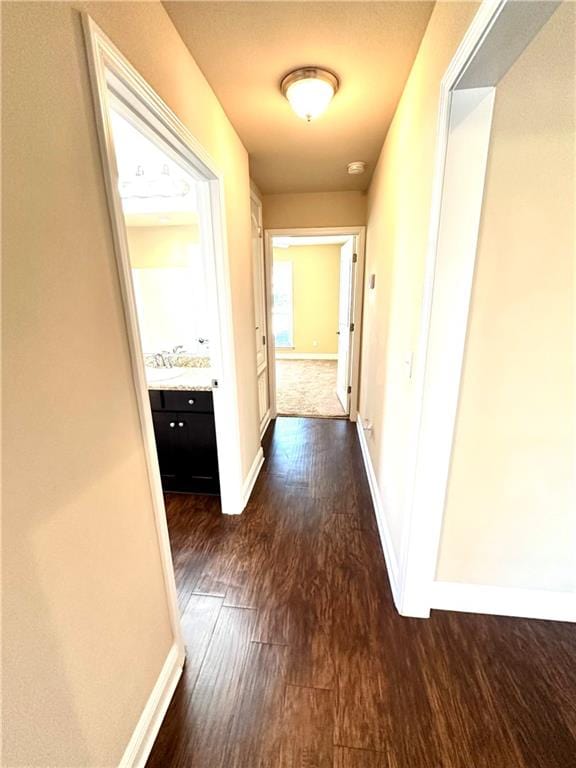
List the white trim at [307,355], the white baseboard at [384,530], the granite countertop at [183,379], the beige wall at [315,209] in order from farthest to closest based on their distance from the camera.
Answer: the white trim at [307,355], the beige wall at [315,209], the granite countertop at [183,379], the white baseboard at [384,530]

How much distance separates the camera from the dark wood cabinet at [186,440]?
2217mm

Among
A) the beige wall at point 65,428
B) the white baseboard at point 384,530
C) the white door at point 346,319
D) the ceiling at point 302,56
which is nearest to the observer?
the beige wall at point 65,428

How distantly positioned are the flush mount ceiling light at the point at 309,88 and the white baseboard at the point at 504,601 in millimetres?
2422

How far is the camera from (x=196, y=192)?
1739 millimetres

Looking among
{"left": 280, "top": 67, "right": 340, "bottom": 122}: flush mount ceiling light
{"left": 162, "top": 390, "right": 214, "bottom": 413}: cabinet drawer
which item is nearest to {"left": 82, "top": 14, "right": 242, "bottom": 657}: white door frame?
{"left": 162, "top": 390, "right": 214, "bottom": 413}: cabinet drawer

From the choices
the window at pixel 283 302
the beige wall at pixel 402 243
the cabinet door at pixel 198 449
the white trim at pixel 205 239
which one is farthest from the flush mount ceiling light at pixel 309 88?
the window at pixel 283 302

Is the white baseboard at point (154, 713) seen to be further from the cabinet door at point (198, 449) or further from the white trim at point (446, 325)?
Answer: the cabinet door at point (198, 449)

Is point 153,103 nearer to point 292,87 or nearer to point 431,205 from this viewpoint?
point 292,87

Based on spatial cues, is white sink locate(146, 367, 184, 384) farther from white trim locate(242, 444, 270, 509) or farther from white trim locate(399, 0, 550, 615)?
white trim locate(399, 0, 550, 615)

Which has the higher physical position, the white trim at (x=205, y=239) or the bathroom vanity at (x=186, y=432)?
the white trim at (x=205, y=239)

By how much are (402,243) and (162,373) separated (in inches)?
75.0

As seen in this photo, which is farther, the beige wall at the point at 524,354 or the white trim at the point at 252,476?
the white trim at the point at 252,476

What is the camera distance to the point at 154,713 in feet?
3.67

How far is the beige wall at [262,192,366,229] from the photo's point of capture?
326 centimetres
